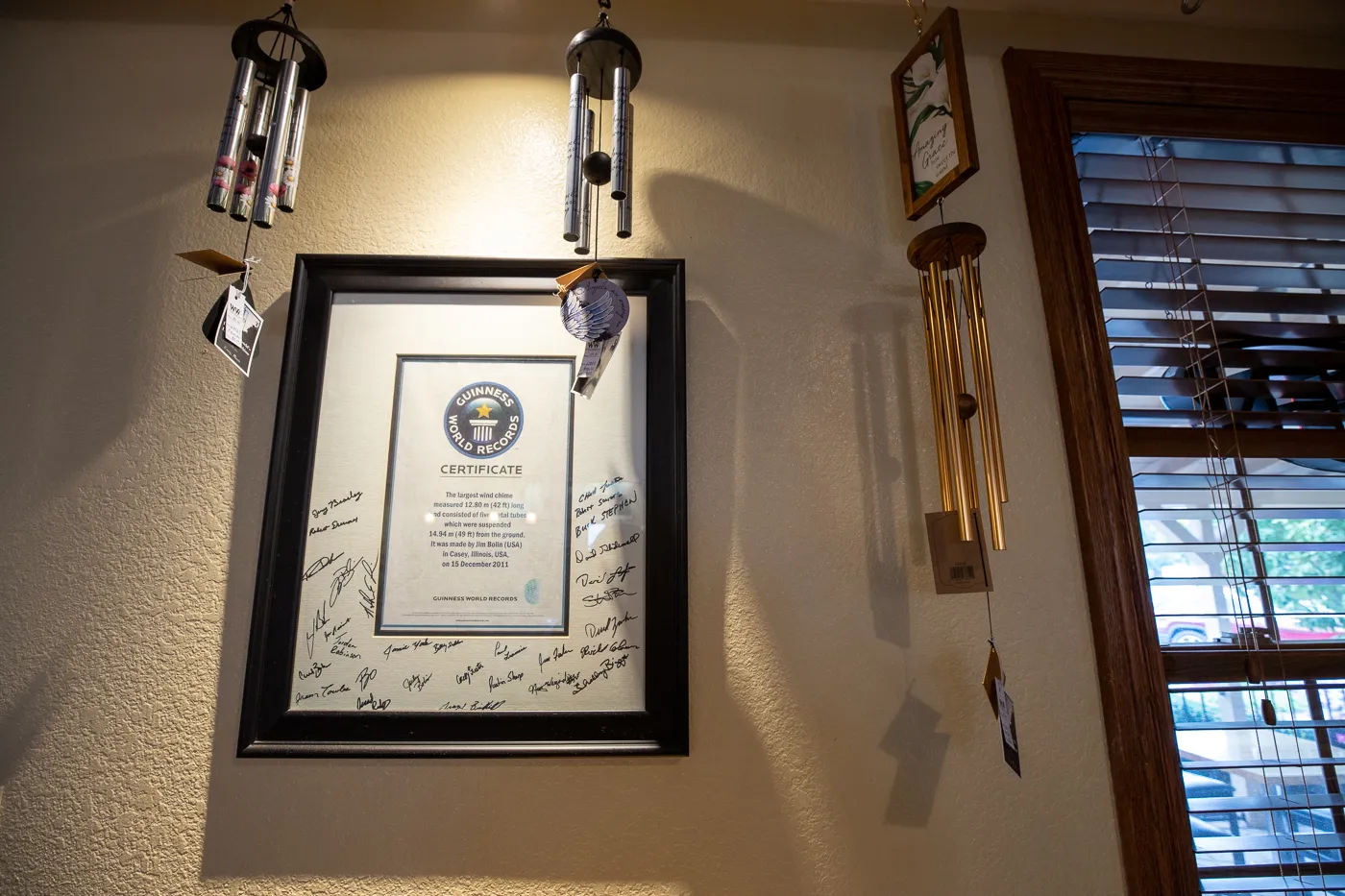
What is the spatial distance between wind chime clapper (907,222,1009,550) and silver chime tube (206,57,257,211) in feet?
3.11

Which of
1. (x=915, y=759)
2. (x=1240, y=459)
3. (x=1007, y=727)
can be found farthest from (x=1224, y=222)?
(x=915, y=759)

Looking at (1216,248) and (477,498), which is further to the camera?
(1216,248)

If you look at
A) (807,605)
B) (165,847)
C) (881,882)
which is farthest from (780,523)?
(165,847)

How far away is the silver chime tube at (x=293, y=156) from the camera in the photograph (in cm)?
86

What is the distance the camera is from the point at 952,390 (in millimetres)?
958

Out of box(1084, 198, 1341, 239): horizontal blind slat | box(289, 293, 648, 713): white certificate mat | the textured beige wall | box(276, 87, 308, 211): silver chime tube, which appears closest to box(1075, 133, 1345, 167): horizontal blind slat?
box(1084, 198, 1341, 239): horizontal blind slat

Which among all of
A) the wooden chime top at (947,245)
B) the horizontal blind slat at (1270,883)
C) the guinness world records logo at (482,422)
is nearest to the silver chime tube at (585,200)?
the guinness world records logo at (482,422)

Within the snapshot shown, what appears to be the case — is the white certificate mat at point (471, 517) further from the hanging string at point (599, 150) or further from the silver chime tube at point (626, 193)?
the silver chime tube at point (626, 193)

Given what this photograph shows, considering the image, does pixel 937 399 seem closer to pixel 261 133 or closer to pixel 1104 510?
pixel 1104 510

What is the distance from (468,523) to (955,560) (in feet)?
2.40

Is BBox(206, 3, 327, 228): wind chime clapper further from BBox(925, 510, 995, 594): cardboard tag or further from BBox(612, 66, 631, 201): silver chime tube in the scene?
BBox(925, 510, 995, 594): cardboard tag

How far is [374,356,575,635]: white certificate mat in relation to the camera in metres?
0.98

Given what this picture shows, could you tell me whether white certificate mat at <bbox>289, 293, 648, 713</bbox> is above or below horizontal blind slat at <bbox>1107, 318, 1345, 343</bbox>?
below

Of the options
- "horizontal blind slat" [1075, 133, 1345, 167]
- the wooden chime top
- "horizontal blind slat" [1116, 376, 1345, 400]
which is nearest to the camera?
the wooden chime top
